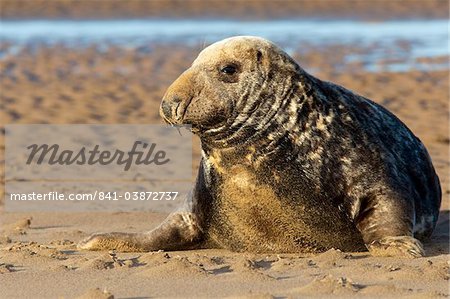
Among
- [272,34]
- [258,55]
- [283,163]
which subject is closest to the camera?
[283,163]

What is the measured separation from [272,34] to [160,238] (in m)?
21.2

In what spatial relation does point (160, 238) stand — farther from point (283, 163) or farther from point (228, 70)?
point (228, 70)

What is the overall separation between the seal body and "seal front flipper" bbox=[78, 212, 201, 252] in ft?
0.89

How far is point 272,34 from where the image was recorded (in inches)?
1102

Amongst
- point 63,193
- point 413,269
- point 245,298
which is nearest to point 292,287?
point 245,298

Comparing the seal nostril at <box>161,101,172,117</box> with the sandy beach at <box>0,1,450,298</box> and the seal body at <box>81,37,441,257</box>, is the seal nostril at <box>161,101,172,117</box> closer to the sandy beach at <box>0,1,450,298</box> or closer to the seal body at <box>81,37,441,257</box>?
the seal body at <box>81,37,441,257</box>

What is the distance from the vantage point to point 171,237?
718 centimetres

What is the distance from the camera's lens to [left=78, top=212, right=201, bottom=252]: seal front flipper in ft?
23.4

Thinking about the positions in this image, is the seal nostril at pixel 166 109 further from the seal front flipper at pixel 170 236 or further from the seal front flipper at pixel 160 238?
the seal front flipper at pixel 160 238

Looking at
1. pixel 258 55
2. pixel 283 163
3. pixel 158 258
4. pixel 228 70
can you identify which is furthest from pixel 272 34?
pixel 158 258
